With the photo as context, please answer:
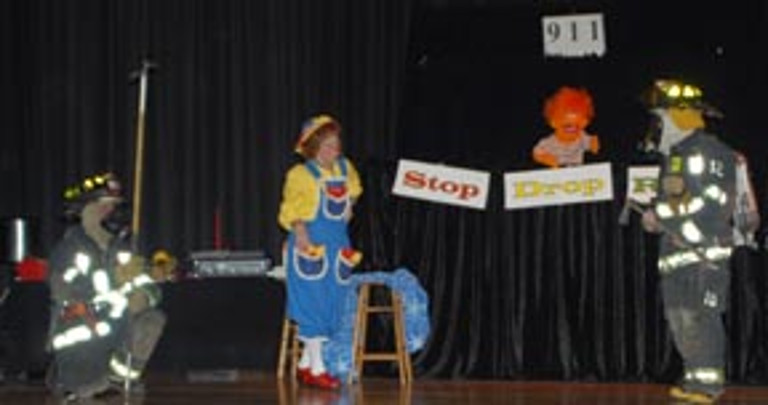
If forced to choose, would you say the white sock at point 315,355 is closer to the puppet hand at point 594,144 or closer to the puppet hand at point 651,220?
the puppet hand at point 594,144

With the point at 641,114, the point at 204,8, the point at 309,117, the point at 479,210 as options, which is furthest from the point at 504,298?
the point at 204,8

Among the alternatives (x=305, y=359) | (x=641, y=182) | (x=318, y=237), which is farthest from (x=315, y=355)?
(x=641, y=182)

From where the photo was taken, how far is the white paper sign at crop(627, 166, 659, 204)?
7848mm

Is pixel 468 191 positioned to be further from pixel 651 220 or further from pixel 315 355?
pixel 651 220

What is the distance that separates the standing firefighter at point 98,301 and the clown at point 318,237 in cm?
72

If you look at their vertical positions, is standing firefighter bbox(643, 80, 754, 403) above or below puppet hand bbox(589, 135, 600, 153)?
below

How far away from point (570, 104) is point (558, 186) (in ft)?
1.51

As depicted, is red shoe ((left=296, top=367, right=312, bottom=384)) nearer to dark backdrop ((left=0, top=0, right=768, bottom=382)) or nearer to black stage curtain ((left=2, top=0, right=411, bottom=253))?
dark backdrop ((left=0, top=0, right=768, bottom=382))

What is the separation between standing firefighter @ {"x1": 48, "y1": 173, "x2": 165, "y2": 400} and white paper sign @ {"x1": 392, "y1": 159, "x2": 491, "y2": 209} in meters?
1.49

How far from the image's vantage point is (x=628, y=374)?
26.1 ft

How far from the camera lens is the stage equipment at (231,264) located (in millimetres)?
8719

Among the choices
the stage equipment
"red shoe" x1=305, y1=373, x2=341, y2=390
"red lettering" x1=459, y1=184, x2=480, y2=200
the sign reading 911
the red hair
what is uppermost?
the sign reading 911

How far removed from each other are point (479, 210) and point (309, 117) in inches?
64.1

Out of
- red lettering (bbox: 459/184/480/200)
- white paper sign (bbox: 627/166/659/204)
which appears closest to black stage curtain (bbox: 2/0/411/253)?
red lettering (bbox: 459/184/480/200)
